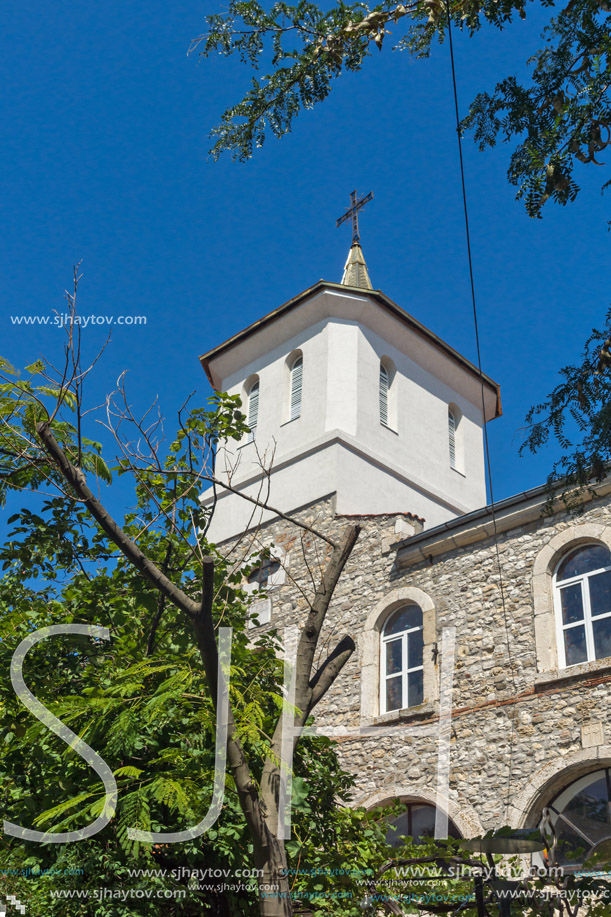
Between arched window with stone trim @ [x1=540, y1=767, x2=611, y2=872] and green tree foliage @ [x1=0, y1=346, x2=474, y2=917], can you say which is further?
arched window with stone trim @ [x1=540, y1=767, x2=611, y2=872]

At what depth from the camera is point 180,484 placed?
8.47 m

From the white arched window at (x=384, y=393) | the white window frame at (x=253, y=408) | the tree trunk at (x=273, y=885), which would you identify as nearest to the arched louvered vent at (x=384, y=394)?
the white arched window at (x=384, y=393)

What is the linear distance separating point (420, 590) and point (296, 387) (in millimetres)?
6784

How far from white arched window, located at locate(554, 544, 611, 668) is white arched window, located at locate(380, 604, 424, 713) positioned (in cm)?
217

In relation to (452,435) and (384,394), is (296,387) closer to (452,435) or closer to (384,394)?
(384,394)

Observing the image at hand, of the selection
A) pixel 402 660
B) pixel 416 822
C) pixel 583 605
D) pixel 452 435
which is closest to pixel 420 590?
pixel 402 660

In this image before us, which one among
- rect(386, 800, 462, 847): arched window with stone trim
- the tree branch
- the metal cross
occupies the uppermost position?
the metal cross

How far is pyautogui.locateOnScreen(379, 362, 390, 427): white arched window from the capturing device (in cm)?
1805

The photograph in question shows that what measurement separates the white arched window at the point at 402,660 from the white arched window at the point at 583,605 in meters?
2.17

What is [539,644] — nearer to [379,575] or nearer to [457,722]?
[457,722]

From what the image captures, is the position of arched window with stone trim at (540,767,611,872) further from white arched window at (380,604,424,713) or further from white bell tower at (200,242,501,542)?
white bell tower at (200,242,501,542)

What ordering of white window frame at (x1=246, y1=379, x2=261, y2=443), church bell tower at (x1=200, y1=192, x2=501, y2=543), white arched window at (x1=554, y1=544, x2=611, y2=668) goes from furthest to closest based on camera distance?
white window frame at (x1=246, y1=379, x2=261, y2=443)
church bell tower at (x1=200, y1=192, x2=501, y2=543)
white arched window at (x1=554, y1=544, x2=611, y2=668)

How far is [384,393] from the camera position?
18.4 m

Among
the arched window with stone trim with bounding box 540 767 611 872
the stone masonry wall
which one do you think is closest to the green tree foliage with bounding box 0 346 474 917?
the stone masonry wall
